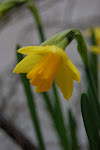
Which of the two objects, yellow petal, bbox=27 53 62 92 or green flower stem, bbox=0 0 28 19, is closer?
yellow petal, bbox=27 53 62 92

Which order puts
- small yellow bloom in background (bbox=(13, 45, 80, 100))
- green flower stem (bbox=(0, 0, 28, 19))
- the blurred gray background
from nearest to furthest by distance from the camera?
1. small yellow bloom in background (bbox=(13, 45, 80, 100))
2. green flower stem (bbox=(0, 0, 28, 19))
3. the blurred gray background

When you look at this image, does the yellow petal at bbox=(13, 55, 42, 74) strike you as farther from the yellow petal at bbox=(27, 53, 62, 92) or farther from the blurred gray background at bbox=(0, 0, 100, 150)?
the blurred gray background at bbox=(0, 0, 100, 150)

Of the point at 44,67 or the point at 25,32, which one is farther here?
the point at 25,32

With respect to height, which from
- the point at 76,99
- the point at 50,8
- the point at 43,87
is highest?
the point at 50,8

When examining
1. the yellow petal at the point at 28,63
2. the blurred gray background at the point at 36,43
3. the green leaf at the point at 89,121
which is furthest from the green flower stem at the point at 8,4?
the blurred gray background at the point at 36,43

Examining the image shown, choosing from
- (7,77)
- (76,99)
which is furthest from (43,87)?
(7,77)

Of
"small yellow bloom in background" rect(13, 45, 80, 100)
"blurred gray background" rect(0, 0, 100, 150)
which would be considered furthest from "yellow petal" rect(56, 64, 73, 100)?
"blurred gray background" rect(0, 0, 100, 150)

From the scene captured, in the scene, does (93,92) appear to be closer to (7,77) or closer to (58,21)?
(7,77)
